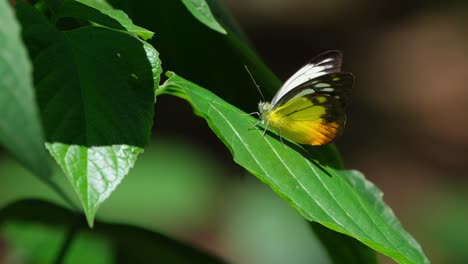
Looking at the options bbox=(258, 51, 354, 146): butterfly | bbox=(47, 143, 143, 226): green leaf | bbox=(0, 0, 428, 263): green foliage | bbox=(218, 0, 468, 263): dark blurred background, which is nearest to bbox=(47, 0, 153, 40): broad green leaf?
bbox=(0, 0, 428, 263): green foliage

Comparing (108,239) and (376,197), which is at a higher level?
(376,197)

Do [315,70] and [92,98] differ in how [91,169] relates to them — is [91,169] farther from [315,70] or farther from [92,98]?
[315,70]

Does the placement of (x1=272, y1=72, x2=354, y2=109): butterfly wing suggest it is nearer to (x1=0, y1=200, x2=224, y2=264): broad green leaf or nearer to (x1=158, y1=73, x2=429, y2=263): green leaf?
(x1=158, y1=73, x2=429, y2=263): green leaf

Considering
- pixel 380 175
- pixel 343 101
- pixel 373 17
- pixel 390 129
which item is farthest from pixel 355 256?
pixel 373 17

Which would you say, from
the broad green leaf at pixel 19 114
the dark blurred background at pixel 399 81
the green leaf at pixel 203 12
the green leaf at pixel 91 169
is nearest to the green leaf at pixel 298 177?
the green leaf at pixel 203 12

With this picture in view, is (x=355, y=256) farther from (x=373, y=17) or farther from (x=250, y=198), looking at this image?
(x=373, y=17)

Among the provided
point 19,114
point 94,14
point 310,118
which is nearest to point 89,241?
point 310,118
